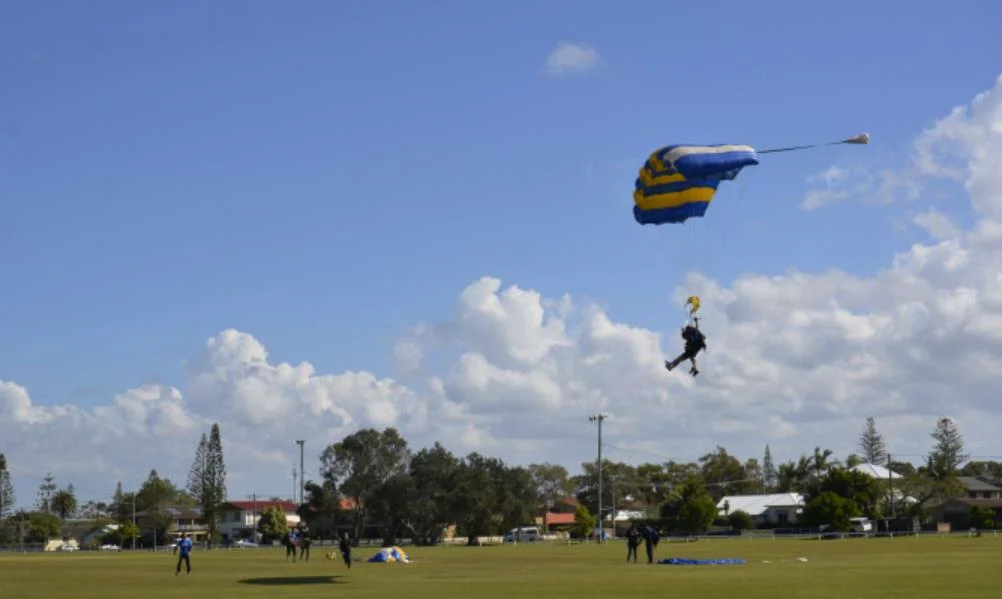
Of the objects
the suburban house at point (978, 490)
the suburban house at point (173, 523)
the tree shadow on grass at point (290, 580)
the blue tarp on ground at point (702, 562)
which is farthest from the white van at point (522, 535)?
the tree shadow on grass at point (290, 580)

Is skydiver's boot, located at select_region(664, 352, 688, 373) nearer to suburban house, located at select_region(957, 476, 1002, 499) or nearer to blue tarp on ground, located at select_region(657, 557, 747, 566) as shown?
blue tarp on ground, located at select_region(657, 557, 747, 566)

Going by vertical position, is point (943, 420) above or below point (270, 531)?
above

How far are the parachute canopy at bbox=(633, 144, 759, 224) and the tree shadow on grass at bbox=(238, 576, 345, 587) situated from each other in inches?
631

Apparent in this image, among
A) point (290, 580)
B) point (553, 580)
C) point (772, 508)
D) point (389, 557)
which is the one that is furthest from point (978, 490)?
point (290, 580)

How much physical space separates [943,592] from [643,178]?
14.3 meters

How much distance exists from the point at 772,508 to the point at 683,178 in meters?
116

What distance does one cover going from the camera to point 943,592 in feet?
100

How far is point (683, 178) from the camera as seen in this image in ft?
116

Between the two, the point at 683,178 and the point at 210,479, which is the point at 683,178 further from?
the point at 210,479

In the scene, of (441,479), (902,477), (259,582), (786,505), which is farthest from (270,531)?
(259,582)

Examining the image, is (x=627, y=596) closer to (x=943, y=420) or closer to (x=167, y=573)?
(x=167, y=573)

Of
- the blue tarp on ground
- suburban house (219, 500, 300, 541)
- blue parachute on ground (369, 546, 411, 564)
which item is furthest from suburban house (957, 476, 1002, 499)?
blue parachute on ground (369, 546, 411, 564)

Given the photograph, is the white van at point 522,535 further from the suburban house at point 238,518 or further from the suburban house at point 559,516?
the suburban house at point 238,518

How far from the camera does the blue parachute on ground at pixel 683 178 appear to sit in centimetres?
3497
